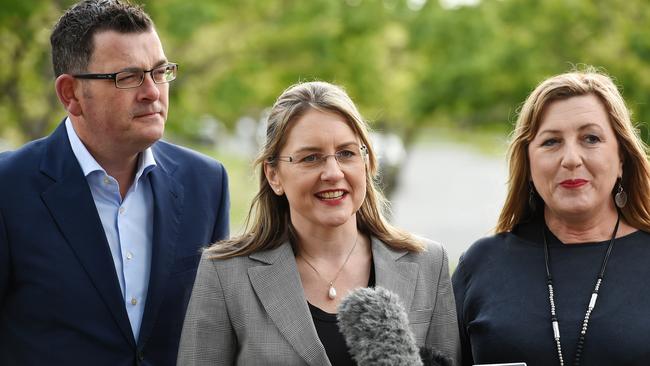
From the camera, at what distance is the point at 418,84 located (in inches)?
726

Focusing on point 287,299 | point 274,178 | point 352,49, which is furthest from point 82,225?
point 352,49

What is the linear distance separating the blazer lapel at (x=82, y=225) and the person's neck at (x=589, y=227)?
2.16 m

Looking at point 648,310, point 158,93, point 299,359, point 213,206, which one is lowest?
point 299,359

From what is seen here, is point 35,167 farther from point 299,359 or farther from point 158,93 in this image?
point 299,359

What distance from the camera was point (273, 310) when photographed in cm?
415

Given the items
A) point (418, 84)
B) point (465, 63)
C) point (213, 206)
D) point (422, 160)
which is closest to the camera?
point (213, 206)

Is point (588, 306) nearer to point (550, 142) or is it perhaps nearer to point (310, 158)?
point (550, 142)

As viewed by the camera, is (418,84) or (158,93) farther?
(418,84)

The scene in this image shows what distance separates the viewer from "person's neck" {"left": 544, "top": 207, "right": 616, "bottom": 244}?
→ 462cm

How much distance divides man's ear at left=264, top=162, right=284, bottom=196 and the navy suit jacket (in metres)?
0.62

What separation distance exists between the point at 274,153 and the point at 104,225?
903 millimetres

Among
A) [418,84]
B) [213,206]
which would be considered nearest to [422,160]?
[418,84]

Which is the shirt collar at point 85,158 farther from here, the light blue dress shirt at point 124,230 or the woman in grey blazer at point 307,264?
the woman in grey blazer at point 307,264

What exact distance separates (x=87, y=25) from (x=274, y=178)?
45.0 inches
